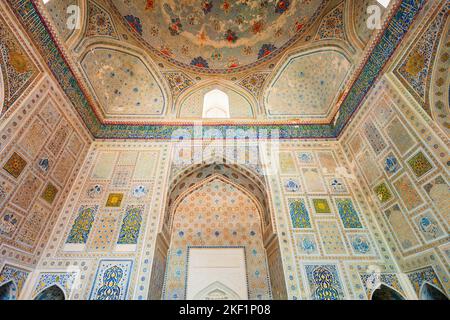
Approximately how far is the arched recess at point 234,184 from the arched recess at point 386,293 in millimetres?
1922

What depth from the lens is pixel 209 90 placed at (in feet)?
26.8

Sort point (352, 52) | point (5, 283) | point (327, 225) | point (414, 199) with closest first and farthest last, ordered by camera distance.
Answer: point (5, 283) → point (414, 199) → point (327, 225) → point (352, 52)

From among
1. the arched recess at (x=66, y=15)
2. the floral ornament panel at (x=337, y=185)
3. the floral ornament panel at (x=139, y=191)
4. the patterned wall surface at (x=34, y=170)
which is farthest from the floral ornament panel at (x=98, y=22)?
the floral ornament panel at (x=337, y=185)

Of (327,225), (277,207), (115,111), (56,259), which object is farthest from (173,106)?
(327,225)

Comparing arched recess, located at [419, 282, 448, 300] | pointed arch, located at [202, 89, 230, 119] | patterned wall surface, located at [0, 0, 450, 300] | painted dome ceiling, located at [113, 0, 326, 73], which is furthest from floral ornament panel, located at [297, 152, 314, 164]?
arched recess, located at [419, 282, 448, 300]

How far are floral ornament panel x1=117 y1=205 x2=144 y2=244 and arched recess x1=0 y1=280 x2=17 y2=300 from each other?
181 centimetres

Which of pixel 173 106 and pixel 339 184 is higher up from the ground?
pixel 173 106

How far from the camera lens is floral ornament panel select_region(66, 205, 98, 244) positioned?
5215mm

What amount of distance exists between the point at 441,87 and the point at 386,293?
410 centimetres

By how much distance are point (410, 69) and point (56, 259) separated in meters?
8.06

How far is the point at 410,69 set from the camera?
4.62 m

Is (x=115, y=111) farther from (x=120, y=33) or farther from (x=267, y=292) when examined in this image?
(x=267, y=292)

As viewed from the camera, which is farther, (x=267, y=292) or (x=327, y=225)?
(x=267, y=292)

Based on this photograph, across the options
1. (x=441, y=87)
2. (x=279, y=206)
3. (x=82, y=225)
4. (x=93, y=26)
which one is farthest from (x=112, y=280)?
(x=441, y=87)
